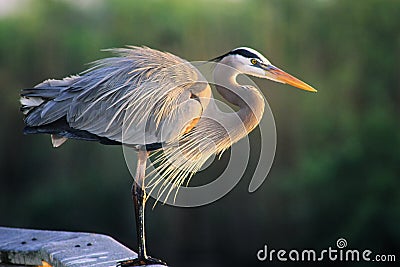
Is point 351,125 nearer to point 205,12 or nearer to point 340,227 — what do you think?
point 340,227

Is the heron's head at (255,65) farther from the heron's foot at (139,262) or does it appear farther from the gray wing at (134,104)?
the heron's foot at (139,262)

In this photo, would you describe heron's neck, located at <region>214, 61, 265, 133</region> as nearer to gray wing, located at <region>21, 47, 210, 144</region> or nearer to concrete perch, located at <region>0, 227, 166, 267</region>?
gray wing, located at <region>21, 47, 210, 144</region>

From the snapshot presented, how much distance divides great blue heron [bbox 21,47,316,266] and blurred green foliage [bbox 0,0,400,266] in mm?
4058

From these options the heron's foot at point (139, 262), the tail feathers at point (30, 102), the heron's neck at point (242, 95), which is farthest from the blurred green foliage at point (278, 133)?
the heron's foot at point (139, 262)

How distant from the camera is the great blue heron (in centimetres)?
273

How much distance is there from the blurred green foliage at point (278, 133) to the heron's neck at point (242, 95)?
159 inches

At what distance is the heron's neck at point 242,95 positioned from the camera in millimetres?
2848

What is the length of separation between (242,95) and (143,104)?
391 millimetres

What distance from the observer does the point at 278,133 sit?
282 inches

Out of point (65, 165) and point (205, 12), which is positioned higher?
point (205, 12)

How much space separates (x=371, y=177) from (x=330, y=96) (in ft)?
2.80

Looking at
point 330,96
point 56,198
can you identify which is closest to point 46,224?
point 56,198

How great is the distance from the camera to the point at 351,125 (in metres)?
7.04

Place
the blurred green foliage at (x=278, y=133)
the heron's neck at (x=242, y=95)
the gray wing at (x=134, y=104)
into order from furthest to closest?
the blurred green foliage at (x=278, y=133) → the heron's neck at (x=242, y=95) → the gray wing at (x=134, y=104)
